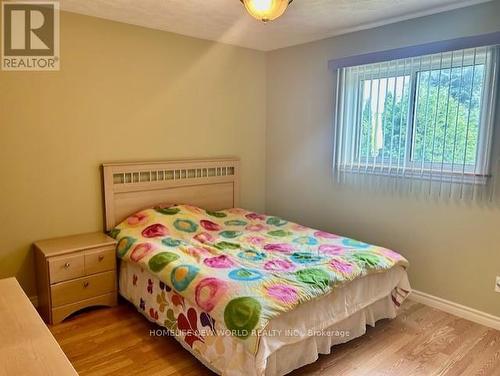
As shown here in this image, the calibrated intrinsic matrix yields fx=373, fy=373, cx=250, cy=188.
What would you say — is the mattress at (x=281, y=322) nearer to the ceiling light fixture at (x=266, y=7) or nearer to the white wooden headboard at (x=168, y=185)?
the white wooden headboard at (x=168, y=185)

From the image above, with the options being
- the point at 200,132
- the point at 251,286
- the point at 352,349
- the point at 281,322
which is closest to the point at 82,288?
the point at 251,286

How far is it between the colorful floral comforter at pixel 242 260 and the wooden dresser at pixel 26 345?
33.3 inches

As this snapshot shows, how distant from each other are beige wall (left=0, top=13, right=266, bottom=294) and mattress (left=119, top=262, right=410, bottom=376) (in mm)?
791

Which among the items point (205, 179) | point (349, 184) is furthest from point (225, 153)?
point (349, 184)

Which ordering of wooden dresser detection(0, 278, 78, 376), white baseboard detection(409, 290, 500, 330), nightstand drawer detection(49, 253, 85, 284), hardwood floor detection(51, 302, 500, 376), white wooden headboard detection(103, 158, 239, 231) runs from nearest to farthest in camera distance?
wooden dresser detection(0, 278, 78, 376)
hardwood floor detection(51, 302, 500, 376)
nightstand drawer detection(49, 253, 85, 284)
white baseboard detection(409, 290, 500, 330)
white wooden headboard detection(103, 158, 239, 231)

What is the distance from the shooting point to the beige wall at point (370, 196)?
270 cm

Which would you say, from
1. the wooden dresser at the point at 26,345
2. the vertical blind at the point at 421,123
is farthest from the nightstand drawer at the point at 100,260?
the vertical blind at the point at 421,123

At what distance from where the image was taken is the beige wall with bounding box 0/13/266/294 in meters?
2.73

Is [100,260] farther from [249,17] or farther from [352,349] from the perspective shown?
[249,17]

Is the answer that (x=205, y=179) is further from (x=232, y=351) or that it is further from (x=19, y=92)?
(x=232, y=351)

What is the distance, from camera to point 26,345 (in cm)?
128

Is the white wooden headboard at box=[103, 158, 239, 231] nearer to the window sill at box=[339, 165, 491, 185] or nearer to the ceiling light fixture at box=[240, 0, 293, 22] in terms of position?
the window sill at box=[339, 165, 491, 185]

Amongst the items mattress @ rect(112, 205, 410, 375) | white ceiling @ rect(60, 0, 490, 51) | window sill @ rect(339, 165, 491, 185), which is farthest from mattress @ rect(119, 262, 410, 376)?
white ceiling @ rect(60, 0, 490, 51)

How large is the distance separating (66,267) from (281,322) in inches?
63.8
